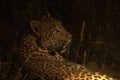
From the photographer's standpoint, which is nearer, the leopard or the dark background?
the leopard

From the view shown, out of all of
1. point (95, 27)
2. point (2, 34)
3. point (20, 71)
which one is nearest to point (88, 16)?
point (95, 27)

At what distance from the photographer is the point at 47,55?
5.79 meters

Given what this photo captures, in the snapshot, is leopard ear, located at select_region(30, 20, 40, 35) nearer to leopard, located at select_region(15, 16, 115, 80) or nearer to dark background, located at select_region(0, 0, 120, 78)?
Result: leopard, located at select_region(15, 16, 115, 80)

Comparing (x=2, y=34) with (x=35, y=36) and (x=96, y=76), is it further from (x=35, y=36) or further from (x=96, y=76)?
(x=96, y=76)

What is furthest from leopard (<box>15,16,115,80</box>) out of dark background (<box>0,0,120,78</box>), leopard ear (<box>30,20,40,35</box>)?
dark background (<box>0,0,120,78</box>)

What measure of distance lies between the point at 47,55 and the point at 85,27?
177cm

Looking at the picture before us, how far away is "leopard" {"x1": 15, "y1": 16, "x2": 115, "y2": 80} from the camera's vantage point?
5039 mm

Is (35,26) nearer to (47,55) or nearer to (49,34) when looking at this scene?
(49,34)

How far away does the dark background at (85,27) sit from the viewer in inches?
268

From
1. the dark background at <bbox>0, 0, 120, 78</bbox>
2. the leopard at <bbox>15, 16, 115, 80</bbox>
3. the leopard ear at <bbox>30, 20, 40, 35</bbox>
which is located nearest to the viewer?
the leopard at <bbox>15, 16, 115, 80</bbox>

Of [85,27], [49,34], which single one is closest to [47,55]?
[49,34]

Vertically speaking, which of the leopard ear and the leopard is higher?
the leopard ear

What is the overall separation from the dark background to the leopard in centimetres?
33

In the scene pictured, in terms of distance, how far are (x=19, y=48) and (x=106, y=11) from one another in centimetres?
276
